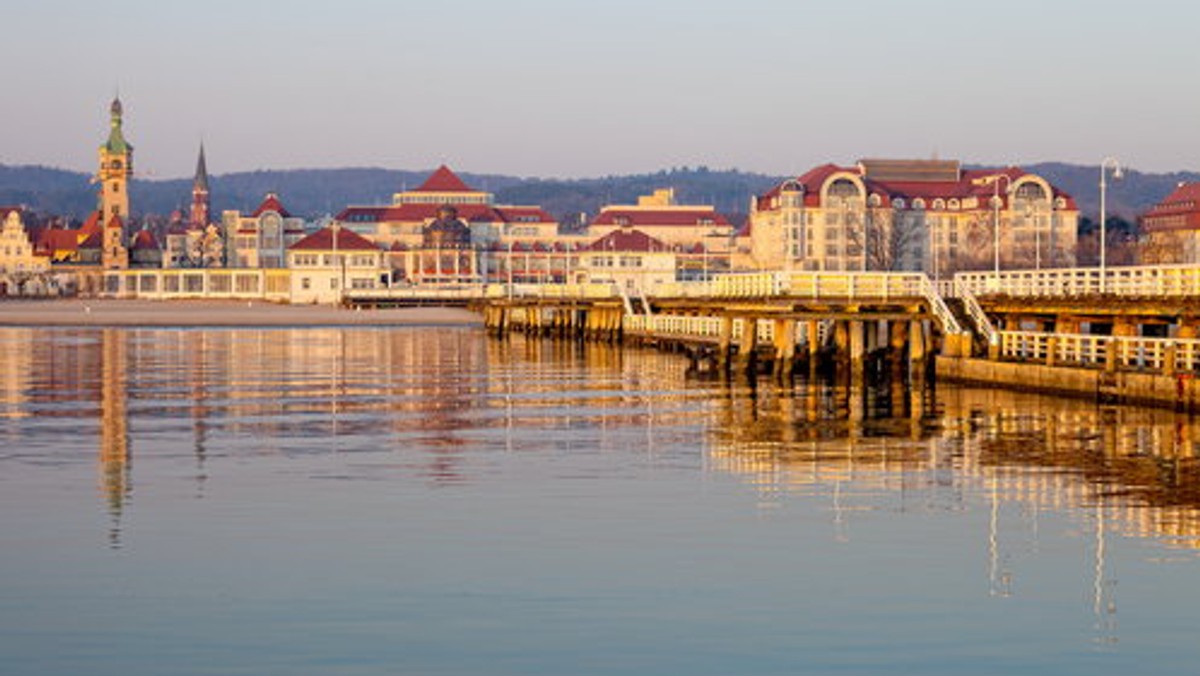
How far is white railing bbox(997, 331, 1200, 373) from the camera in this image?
4772 cm

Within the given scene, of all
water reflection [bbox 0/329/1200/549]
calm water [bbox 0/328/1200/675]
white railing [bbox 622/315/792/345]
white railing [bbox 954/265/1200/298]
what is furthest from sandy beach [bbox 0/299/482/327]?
calm water [bbox 0/328/1200/675]

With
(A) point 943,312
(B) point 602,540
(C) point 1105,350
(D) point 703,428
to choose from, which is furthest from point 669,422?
(B) point 602,540

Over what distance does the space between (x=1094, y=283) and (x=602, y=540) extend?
38998 millimetres

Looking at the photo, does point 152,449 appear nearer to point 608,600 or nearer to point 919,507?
point 919,507

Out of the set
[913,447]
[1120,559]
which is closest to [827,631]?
[1120,559]

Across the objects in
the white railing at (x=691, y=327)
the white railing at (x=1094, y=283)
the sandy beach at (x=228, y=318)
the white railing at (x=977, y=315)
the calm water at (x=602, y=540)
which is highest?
the white railing at (x=1094, y=283)

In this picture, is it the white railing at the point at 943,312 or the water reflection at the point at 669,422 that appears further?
the white railing at the point at 943,312

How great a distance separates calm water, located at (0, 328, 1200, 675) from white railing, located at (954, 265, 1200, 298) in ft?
20.4

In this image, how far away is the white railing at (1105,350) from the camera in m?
47.7

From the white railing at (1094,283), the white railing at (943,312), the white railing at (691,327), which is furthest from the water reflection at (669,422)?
the white railing at (1094,283)

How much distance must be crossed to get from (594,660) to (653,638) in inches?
43.1

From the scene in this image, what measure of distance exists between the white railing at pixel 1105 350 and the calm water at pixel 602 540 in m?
2.30

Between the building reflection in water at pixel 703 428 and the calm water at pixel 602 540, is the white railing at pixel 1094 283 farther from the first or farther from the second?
the calm water at pixel 602 540

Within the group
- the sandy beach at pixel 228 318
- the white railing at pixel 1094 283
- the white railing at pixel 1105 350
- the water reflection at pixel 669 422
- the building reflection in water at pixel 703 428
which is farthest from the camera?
the sandy beach at pixel 228 318
